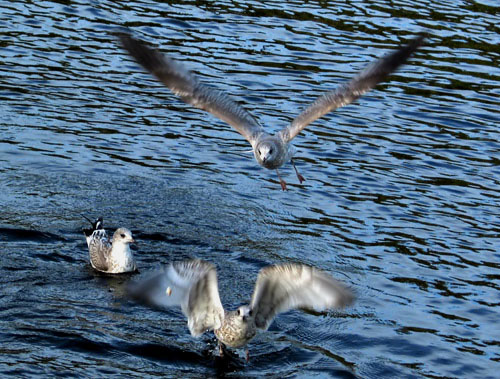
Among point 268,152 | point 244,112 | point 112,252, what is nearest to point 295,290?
point 268,152

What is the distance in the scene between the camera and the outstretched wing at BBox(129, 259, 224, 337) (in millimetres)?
8562

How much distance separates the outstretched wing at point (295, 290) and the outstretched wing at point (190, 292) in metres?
0.40

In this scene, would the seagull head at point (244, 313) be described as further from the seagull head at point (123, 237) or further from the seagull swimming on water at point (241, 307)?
the seagull head at point (123, 237)

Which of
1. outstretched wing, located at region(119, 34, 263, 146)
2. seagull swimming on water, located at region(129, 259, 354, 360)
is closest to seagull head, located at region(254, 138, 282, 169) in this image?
outstretched wing, located at region(119, 34, 263, 146)

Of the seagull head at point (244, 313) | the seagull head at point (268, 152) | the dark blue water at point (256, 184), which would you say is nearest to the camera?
the seagull head at point (244, 313)

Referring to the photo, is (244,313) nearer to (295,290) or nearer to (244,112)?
(295,290)

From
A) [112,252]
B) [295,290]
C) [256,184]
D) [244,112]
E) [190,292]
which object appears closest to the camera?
[295,290]

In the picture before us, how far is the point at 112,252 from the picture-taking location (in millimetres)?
10773

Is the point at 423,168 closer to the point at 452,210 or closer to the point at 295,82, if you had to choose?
the point at 452,210

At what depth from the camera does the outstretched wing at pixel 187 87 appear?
11.1 meters

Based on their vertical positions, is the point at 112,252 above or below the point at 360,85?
below

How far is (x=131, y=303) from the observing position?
10.0m

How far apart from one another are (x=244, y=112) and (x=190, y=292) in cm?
346

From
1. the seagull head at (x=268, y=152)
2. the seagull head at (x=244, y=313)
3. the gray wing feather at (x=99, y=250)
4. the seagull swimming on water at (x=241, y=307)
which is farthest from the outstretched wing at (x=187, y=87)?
the seagull head at (x=244, y=313)
